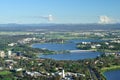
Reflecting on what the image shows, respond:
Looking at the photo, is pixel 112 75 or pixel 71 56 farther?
pixel 71 56

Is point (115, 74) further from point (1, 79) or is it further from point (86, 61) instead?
point (1, 79)

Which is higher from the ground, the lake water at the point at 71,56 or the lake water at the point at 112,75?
the lake water at the point at 112,75

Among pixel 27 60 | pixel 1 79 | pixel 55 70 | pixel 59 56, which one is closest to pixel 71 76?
pixel 55 70

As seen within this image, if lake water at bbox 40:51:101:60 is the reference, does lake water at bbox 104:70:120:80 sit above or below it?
above

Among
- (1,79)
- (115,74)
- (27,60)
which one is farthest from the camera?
(27,60)

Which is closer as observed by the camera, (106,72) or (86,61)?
(106,72)

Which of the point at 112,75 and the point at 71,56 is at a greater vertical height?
the point at 112,75

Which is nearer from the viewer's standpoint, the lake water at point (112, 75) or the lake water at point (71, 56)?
the lake water at point (112, 75)

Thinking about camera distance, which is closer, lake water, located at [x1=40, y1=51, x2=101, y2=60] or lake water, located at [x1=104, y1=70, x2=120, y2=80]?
lake water, located at [x1=104, y1=70, x2=120, y2=80]

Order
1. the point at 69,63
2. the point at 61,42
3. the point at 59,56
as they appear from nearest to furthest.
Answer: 1. the point at 69,63
2. the point at 59,56
3. the point at 61,42

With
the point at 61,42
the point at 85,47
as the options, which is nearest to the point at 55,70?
the point at 85,47
